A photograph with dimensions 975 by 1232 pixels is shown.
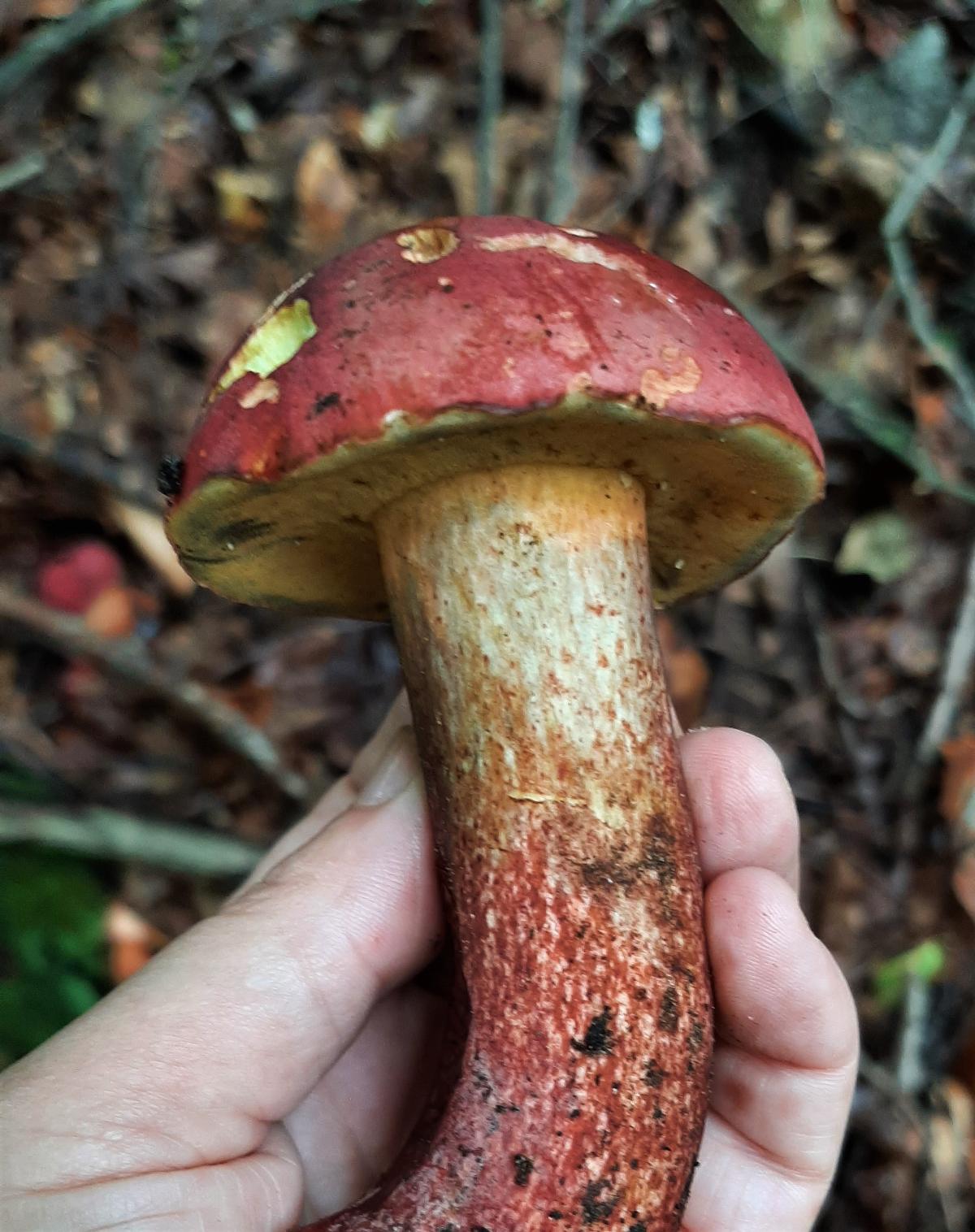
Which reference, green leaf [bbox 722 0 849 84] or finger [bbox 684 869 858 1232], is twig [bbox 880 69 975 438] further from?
finger [bbox 684 869 858 1232]

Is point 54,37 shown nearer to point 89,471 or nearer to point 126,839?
point 89,471

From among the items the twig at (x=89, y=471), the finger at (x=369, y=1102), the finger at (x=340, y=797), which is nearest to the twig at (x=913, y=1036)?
the finger at (x=369, y=1102)

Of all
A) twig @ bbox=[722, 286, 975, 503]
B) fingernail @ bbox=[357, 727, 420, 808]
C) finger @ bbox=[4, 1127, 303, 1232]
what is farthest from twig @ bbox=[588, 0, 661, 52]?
finger @ bbox=[4, 1127, 303, 1232]

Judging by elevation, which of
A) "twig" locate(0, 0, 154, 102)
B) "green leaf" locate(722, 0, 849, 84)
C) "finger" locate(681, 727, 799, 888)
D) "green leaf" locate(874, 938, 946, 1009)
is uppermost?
"twig" locate(0, 0, 154, 102)

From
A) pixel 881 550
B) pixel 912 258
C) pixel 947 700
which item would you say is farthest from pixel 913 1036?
pixel 912 258

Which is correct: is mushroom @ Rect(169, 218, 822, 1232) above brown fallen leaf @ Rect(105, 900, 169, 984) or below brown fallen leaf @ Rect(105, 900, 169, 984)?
above

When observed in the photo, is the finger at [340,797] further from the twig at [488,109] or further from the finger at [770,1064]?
the twig at [488,109]

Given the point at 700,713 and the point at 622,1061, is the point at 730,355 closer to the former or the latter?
the point at 622,1061
